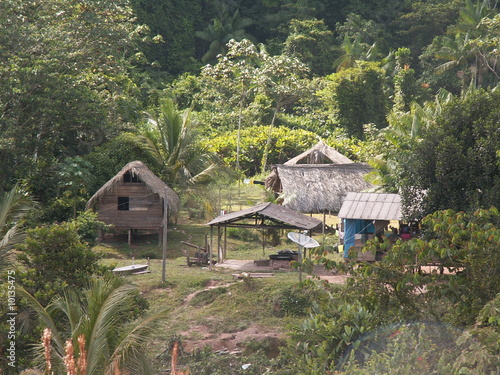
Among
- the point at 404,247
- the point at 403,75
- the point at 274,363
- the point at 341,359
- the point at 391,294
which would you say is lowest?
the point at 274,363

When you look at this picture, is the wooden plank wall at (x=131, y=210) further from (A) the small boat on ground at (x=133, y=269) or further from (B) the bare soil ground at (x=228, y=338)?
(B) the bare soil ground at (x=228, y=338)

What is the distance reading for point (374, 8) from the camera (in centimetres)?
4969

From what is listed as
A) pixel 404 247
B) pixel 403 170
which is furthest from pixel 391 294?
pixel 403 170

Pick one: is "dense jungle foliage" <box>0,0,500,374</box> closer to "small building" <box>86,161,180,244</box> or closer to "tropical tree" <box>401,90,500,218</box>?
"tropical tree" <box>401,90,500,218</box>

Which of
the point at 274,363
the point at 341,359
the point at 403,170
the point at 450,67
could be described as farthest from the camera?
the point at 450,67

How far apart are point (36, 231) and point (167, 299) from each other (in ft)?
15.5

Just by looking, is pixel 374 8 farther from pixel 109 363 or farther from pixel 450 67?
pixel 109 363

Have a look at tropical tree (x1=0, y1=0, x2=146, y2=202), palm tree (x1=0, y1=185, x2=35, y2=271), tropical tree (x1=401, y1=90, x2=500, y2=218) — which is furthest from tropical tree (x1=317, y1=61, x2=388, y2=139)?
palm tree (x1=0, y1=185, x2=35, y2=271)

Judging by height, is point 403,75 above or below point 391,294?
above

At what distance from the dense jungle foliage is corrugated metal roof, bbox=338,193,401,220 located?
756 millimetres

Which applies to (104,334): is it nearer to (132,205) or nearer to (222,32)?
(132,205)

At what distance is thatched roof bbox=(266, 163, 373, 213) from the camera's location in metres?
23.2

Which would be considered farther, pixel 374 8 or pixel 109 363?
pixel 374 8

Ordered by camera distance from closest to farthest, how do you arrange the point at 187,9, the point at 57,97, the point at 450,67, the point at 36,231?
the point at 36,231 → the point at 57,97 → the point at 450,67 → the point at 187,9
